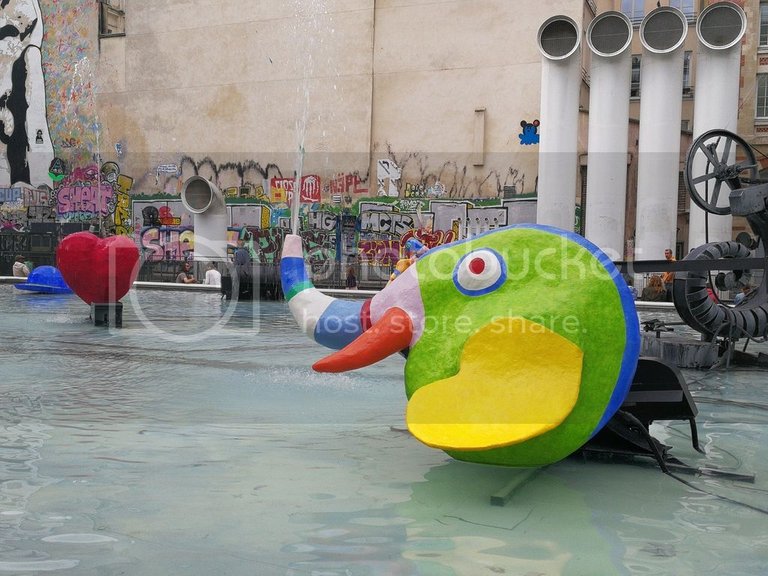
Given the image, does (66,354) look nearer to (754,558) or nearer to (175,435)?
(175,435)

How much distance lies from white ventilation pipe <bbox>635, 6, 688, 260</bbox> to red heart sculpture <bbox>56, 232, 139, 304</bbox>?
54.0 feet

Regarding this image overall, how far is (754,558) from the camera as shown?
3.42 meters

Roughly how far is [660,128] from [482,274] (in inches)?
845

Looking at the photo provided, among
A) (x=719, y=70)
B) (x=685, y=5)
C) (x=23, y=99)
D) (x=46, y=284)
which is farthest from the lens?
(x=23, y=99)

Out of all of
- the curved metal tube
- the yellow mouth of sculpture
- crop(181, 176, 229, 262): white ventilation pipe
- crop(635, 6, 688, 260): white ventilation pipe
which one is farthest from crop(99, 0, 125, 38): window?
the yellow mouth of sculpture

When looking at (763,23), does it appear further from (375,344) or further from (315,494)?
(315,494)

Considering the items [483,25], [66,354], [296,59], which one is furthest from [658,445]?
[296,59]

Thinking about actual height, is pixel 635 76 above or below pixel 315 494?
above

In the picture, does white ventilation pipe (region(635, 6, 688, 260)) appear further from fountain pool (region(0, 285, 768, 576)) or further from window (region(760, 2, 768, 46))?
fountain pool (region(0, 285, 768, 576))

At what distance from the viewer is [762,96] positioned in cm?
3100

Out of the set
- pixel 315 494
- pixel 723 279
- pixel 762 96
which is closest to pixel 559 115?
pixel 762 96

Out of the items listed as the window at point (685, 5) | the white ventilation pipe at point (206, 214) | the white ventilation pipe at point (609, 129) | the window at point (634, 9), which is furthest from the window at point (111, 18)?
the window at point (685, 5)

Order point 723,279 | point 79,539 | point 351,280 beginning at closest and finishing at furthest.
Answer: point 79,539 → point 723,279 → point 351,280

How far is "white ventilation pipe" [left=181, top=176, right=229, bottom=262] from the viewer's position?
91.6ft
